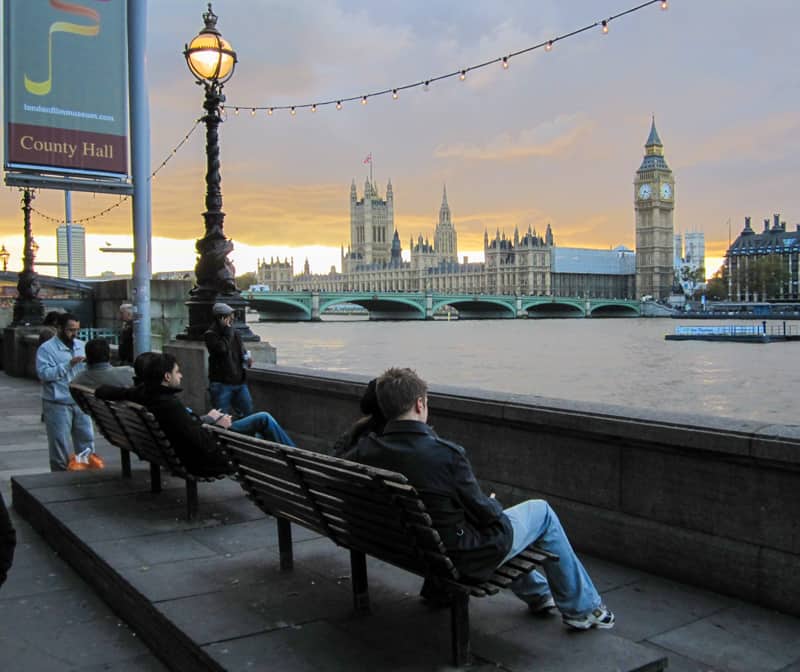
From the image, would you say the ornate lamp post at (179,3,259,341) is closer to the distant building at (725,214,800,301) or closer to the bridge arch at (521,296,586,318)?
the bridge arch at (521,296,586,318)

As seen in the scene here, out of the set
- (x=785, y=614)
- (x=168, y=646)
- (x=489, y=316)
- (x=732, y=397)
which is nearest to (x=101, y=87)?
(x=168, y=646)

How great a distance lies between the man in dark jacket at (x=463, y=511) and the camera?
2.70m

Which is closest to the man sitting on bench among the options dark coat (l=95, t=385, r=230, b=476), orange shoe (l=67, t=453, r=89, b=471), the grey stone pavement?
dark coat (l=95, t=385, r=230, b=476)

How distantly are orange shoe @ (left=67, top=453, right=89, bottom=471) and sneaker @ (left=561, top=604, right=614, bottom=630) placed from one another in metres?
4.42

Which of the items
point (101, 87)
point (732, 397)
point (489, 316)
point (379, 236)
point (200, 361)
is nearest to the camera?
point (200, 361)

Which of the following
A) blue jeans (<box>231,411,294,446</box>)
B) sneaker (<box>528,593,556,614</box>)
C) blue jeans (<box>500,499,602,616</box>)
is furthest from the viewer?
blue jeans (<box>231,411,294,446</box>)

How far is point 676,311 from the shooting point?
11219 centimetres

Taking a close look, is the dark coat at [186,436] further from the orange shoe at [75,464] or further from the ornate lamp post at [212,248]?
the ornate lamp post at [212,248]

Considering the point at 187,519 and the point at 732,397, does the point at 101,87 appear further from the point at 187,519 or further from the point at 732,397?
the point at 732,397

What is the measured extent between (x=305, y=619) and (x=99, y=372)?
3.29m

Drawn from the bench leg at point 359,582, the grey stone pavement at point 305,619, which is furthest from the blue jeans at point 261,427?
the bench leg at point 359,582

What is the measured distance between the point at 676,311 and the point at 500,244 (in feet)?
128

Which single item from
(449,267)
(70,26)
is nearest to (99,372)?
(70,26)

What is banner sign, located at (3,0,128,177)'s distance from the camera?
9.34 meters
